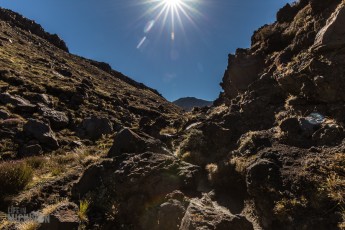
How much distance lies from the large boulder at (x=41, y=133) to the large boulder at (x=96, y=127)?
17.6ft

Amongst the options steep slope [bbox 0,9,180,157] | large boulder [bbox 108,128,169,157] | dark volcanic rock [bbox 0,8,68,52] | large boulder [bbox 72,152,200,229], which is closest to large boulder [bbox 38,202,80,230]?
large boulder [bbox 72,152,200,229]

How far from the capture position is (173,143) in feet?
71.9

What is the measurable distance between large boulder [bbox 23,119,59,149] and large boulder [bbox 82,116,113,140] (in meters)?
5.37

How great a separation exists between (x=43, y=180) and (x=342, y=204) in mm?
13918

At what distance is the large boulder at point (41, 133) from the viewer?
27141mm

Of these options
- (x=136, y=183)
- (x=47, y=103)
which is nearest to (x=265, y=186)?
(x=136, y=183)

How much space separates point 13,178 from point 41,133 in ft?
42.3

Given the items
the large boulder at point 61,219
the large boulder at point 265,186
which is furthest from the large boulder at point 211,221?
the large boulder at point 61,219

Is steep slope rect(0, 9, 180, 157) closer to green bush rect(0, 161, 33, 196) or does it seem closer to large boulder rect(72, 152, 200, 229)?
green bush rect(0, 161, 33, 196)

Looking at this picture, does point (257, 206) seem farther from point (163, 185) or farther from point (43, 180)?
point (43, 180)

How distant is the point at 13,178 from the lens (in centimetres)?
1531

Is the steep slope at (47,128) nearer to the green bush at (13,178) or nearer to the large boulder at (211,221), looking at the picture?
the green bush at (13,178)

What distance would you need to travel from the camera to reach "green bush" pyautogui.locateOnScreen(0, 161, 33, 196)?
14688 millimetres

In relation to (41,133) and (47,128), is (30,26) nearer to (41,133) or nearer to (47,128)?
(47,128)
